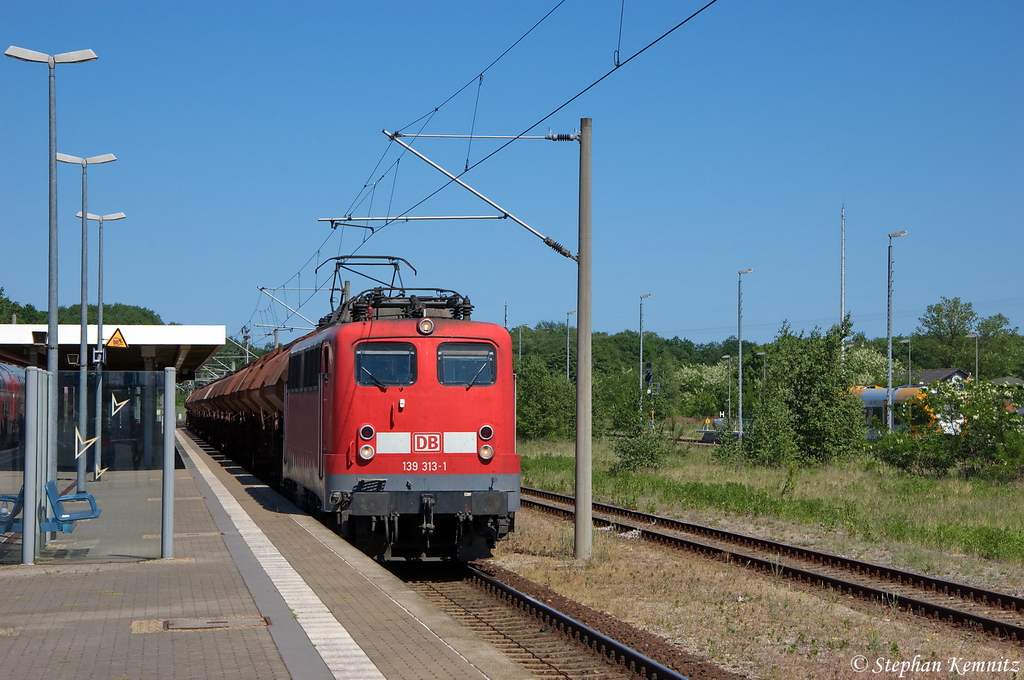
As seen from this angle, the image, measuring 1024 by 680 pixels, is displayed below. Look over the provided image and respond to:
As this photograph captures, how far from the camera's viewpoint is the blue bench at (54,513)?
1163 centimetres

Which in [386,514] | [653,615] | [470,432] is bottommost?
[653,615]

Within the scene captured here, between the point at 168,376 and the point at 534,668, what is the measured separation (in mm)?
5757

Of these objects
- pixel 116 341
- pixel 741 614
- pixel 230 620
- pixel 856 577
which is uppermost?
pixel 116 341

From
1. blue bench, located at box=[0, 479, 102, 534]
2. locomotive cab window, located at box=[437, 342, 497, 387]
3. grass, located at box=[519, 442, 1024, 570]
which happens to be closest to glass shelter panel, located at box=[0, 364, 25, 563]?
blue bench, located at box=[0, 479, 102, 534]

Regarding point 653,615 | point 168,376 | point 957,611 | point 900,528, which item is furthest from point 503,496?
point 900,528

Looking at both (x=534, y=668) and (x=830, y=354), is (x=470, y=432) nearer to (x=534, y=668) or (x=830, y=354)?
(x=534, y=668)

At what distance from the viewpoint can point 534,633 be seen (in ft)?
32.6

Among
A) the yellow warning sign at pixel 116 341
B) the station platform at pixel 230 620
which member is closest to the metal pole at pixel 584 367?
the station platform at pixel 230 620

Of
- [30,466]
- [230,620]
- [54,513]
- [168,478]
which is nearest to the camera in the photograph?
[230,620]

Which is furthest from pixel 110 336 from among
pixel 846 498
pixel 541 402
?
pixel 541 402

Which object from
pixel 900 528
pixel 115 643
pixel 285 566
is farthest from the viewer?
pixel 900 528

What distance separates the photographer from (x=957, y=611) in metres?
10.7

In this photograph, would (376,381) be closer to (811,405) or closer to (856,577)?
(856,577)

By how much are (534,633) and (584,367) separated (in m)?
5.29
